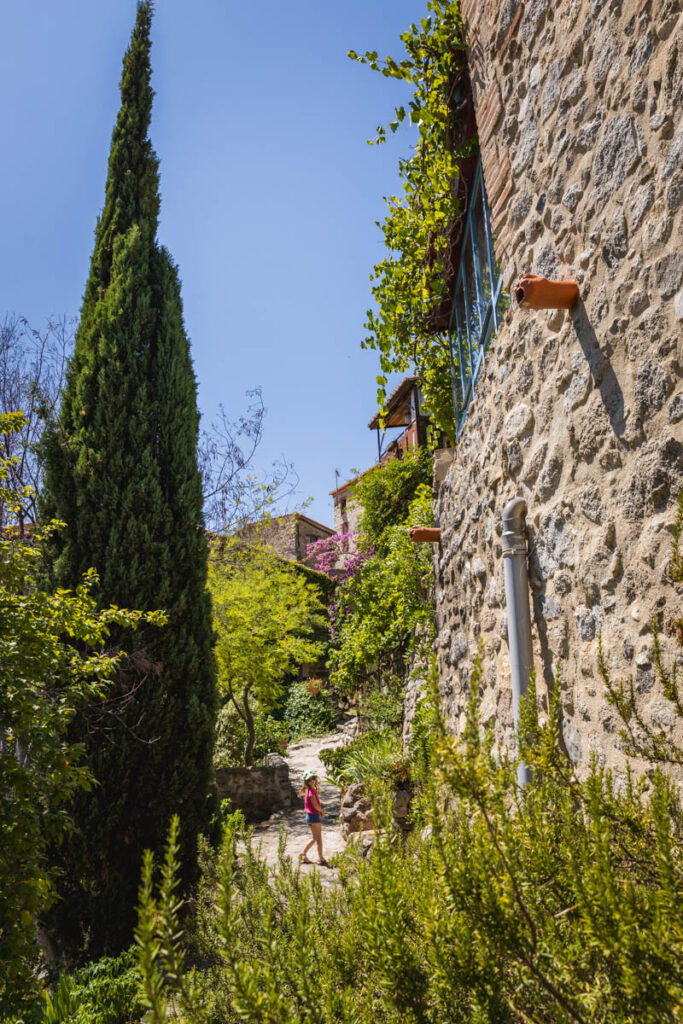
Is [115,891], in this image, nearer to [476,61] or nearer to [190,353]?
[190,353]

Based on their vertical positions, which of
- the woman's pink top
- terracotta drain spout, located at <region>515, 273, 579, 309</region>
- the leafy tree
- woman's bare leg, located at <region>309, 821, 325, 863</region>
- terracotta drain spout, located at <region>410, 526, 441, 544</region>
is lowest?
woman's bare leg, located at <region>309, 821, 325, 863</region>

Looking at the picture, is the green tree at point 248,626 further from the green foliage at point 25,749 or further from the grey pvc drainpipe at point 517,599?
the grey pvc drainpipe at point 517,599

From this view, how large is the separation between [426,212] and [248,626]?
27.2 ft

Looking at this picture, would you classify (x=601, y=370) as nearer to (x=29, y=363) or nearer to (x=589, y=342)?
(x=589, y=342)

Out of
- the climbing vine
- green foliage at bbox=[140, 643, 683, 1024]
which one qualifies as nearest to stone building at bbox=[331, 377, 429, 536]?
the climbing vine

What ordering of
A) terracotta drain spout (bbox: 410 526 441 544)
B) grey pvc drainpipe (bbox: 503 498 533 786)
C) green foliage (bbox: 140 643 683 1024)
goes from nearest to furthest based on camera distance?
green foliage (bbox: 140 643 683 1024) → grey pvc drainpipe (bbox: 503 498 533 786) → terracotta drain spout (bbox: 410 526 441 544)

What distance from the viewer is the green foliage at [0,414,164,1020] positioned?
3146 millimetres

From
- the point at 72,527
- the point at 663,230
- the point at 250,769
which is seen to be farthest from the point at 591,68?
the point at 250,769

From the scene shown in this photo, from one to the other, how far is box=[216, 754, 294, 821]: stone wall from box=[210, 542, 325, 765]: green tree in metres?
0.76

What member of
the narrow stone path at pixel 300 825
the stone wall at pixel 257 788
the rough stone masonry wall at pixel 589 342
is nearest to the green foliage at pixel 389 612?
the stone wall at pixel 257 788

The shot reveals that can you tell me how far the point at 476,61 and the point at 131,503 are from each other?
4.60 metres

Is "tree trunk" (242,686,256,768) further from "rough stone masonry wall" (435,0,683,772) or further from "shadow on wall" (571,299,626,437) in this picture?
"shadow on wall" (571,299,626,437)

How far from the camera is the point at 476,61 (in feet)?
11.6

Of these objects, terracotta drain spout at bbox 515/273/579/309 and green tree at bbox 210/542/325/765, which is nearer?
terracotta drain spout at bbox 515/273/579/309
